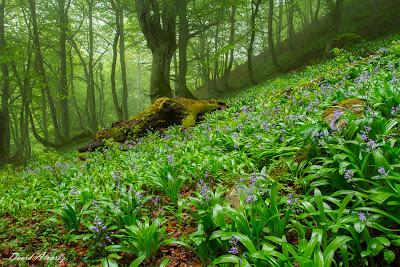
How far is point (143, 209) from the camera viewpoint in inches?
154

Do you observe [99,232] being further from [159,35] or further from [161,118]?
[159,35]

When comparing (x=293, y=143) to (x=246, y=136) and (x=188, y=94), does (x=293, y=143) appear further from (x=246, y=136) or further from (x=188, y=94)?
(x=188, y=94)

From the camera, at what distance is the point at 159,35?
16297mm

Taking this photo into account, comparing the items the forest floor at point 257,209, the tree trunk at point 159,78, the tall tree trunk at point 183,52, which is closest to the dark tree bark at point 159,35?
the tree trunk at point 159,78

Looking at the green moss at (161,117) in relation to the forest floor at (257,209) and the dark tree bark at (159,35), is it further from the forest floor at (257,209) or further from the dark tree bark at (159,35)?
the forest floor at (257,209)

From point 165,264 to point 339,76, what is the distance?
6.84m

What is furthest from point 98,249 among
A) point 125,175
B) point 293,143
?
point 293,143

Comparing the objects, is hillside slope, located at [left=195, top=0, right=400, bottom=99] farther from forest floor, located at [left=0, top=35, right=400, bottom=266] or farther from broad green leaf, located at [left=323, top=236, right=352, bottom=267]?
broad green leaf, located at [left=323, top=236, right=352, bottom=267]

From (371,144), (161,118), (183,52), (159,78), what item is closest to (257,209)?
(371,144)

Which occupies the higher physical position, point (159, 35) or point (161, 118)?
point (159, 35)

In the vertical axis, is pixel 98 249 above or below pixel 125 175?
below

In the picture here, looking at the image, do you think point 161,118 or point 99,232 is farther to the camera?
point 161,118

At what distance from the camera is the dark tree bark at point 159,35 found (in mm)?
15492

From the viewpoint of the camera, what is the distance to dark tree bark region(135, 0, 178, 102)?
15492 mm
